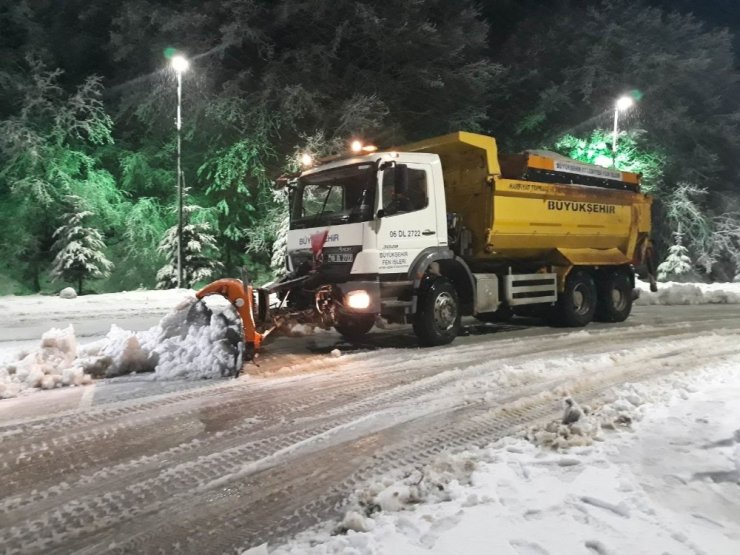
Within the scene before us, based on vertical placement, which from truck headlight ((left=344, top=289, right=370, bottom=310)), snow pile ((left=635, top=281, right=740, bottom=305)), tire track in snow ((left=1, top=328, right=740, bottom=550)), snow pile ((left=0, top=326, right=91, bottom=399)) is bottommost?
tire track in snow ((left=1, top=328, right=740, bottom=550))

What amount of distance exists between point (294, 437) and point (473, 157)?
6542 mm

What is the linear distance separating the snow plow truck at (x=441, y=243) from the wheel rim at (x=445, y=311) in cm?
2

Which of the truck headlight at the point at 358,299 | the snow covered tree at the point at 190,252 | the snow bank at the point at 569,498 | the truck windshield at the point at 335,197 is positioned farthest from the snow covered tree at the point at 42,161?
the snow bank at the point at 569,498

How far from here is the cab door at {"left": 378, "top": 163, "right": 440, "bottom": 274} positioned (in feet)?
28.8

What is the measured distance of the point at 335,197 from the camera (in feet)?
31.0

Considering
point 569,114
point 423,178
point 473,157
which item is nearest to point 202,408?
point 423,178

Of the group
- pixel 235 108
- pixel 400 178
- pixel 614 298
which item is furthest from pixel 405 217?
pixel 235 108

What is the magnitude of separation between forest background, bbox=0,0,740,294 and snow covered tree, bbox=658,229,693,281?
1.18 feet

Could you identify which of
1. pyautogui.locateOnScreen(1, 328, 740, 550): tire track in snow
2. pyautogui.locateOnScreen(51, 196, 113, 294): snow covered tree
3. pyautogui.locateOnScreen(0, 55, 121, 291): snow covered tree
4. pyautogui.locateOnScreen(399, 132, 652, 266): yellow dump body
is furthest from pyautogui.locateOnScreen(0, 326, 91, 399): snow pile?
pyautogui.locateOnScreen(0, 55, 121, 291): snow covered tree

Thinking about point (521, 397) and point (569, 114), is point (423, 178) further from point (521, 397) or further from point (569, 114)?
point (569, 114)

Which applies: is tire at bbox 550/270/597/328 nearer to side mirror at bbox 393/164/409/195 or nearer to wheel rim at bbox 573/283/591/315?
wheel rim at bbox 573/283/591/315

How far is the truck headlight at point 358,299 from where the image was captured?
28.3 ft

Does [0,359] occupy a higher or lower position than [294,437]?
higher

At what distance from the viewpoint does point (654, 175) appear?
31.2 meters
